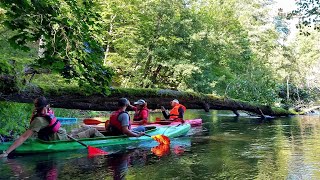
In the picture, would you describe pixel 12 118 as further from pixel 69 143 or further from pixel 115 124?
pixel 115 124

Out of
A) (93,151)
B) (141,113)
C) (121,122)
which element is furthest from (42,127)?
(141,113)

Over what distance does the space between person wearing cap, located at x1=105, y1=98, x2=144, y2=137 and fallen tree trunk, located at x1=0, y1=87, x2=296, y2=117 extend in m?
1.07

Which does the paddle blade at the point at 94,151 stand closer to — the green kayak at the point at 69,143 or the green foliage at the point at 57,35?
the green kayak at the point at 69,143

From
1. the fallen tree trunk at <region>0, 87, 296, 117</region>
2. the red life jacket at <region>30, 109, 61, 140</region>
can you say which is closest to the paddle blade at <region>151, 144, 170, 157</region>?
the fallen tree trunk at <region>0, 87, 296, 117</region>

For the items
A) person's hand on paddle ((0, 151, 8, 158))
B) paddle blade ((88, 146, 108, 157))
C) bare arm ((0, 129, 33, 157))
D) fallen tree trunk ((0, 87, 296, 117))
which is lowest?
paddle blade ((88, 146, 108, 157))

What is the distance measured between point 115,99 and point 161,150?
125 inches

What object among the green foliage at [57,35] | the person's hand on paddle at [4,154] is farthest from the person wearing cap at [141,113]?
the green foliage at [57,35]

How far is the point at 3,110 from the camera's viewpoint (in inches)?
351

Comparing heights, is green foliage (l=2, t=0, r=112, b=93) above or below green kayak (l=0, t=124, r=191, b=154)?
above

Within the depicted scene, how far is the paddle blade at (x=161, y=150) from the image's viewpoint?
7762 millimetres

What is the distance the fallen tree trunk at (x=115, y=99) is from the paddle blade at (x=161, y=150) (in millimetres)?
1947

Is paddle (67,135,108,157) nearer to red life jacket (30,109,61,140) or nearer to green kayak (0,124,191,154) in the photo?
green kayak (0,124,191,154)

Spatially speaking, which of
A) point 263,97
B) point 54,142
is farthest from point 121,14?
point 54,142

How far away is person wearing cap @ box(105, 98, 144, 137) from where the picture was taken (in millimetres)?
8195
